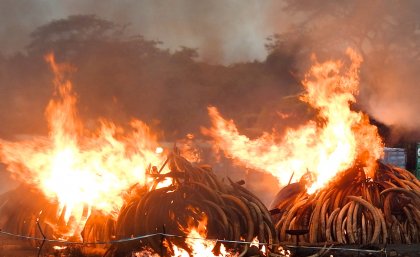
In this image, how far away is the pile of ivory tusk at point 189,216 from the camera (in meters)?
7.15

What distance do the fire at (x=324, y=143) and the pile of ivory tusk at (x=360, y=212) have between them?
0.54 m

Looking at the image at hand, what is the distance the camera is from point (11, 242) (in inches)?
323

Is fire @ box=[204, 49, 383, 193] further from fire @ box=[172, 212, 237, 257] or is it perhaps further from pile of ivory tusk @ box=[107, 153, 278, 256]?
fire @ box=[172, 212, 237, 257]

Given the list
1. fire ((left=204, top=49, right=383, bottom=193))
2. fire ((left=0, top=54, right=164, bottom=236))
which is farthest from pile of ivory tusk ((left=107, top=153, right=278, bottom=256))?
fire ((left=204, top=49, right=383, bottom=193))

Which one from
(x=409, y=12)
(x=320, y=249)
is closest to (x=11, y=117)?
(x=320, y=249)

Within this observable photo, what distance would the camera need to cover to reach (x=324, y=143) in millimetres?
10430

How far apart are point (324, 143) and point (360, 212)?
8.26 feet

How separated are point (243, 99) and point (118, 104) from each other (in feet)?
20.9

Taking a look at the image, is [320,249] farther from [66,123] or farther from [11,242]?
[66,123]

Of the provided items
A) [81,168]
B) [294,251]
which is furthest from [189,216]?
[81,168]

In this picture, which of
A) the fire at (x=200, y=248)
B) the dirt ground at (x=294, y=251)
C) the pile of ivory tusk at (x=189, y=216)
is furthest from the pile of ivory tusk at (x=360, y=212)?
the fire at (x=200, y=248)

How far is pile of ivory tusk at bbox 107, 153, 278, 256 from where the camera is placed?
23.5ft

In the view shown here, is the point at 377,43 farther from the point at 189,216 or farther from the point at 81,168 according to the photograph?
the point at 189,216

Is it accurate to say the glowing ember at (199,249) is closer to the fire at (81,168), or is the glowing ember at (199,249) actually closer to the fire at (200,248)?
the fire at (200,248)
